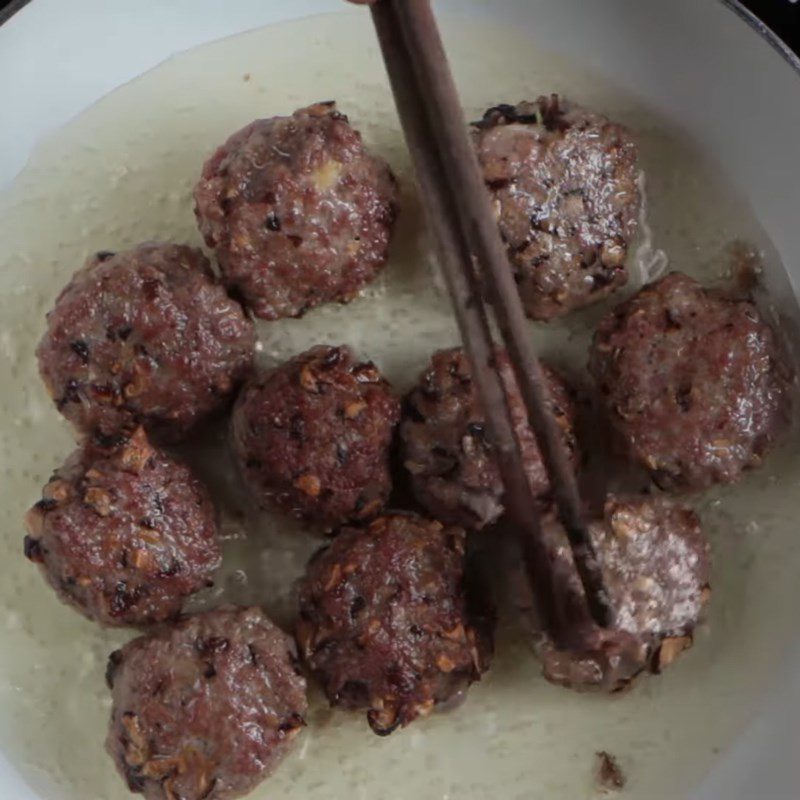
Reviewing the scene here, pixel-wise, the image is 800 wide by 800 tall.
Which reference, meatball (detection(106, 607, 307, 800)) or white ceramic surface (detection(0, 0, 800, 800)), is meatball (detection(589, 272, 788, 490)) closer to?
white ceramic surface (detection(0, 0, 800, 800))

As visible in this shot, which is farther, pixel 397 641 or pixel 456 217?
pixel 397 641

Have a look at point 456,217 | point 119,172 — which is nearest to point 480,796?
point 456,217

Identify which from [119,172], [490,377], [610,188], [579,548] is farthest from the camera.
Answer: [119,172]

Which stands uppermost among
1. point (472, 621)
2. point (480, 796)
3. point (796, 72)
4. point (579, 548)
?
point (796, 72)

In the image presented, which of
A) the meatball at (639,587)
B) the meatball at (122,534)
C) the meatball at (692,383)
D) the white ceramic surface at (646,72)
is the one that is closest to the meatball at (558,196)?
the meatball at (692,383)

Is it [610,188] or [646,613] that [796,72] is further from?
[646,613]

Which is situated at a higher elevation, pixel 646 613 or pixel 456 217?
pixel 456 217

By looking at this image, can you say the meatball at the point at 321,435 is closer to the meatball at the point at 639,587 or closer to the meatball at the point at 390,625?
the meatball at the point at 390,625
